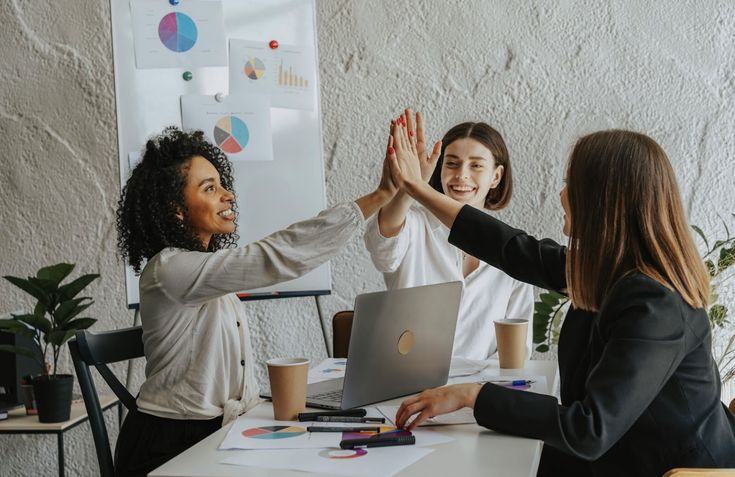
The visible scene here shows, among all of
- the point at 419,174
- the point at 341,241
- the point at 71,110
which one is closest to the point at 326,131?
the point at 71,110

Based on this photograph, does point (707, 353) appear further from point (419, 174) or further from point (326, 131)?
point (326, 131)

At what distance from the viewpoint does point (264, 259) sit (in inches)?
59.2

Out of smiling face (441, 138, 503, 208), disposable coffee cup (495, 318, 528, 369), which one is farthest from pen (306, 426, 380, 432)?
smiling face (441, 138, 503, 208)

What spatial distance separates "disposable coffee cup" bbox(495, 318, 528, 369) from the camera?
1584mm

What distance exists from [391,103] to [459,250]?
931 millimetres

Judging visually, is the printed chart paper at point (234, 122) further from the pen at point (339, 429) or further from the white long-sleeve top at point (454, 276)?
the pen at point (339, 429)

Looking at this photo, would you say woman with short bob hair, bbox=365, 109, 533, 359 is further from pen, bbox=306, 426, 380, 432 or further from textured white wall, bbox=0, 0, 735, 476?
pen, bbox=306, 426, 380, 432

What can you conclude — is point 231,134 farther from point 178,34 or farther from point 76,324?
point 76,324

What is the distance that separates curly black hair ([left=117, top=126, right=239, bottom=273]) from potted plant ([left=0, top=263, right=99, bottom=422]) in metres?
0.64

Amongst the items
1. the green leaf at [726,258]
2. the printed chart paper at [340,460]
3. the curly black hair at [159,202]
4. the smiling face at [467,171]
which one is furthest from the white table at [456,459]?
the green leaf at [726,258]

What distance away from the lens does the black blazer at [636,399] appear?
1.04 meters

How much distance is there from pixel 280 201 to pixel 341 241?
111cm

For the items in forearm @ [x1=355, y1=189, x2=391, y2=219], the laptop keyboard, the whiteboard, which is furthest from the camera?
the whiteboard

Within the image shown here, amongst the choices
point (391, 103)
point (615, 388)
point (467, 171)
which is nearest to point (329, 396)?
point (615, 388)
